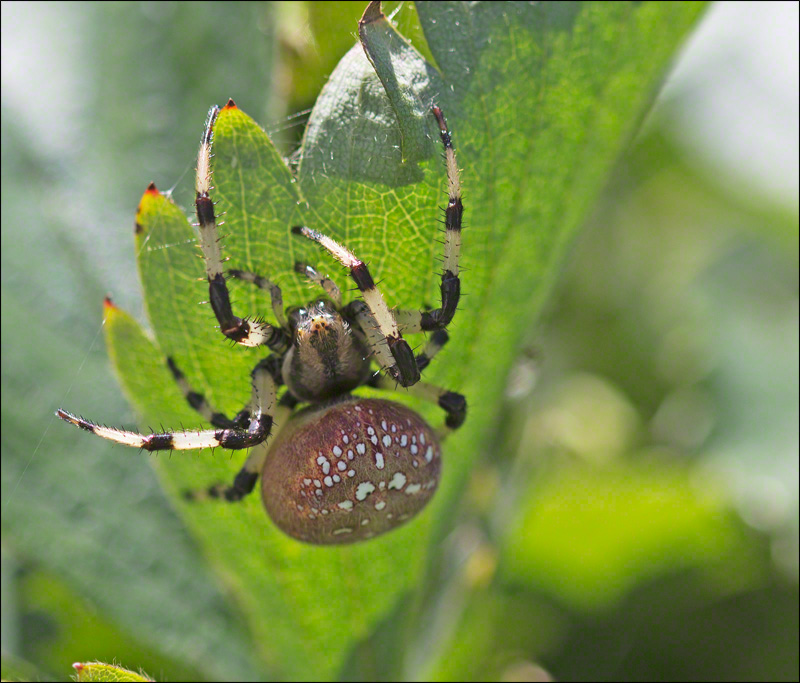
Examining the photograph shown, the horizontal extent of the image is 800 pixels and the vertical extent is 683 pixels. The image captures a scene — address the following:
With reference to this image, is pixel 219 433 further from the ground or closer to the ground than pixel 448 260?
closer to the ground

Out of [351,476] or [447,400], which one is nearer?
[351,476]

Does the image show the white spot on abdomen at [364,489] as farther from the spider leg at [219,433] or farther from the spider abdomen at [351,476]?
the spider leg at [219,433]

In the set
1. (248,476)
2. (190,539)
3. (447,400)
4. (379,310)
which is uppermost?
(379,310)

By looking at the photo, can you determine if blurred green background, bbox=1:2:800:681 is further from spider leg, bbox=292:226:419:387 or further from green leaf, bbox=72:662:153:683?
green leaf, bbox=72:662:153:683

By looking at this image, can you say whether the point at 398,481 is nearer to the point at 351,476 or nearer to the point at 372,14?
the point at 351,476

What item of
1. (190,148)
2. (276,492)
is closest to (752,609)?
(276,492)

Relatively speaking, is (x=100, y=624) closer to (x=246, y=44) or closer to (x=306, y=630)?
(x=306, y=630)

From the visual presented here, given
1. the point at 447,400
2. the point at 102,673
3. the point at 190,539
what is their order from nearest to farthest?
the point at 102,673, the point at 447,400, the point at 190,539

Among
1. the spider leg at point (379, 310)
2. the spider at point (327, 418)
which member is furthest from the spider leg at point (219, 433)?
the spider leg at point (379, 310)

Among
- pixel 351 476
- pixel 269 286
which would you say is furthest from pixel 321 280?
pixel 351 476
